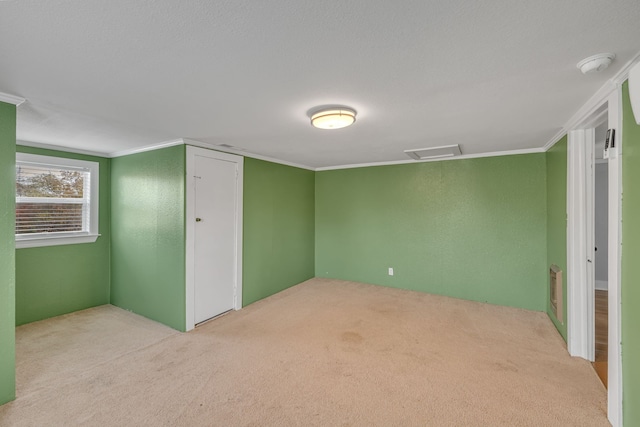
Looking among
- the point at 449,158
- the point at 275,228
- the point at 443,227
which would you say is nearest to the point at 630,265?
the point at 443,227

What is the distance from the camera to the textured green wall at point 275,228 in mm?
3865

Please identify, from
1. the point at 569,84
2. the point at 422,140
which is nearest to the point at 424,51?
Answer: the point at 569,84

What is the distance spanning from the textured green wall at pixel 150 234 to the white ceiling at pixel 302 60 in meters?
0.80

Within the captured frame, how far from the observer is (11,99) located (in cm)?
184

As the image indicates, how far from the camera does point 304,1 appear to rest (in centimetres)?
99

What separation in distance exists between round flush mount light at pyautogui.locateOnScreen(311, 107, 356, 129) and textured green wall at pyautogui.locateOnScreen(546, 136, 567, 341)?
88.5 inches

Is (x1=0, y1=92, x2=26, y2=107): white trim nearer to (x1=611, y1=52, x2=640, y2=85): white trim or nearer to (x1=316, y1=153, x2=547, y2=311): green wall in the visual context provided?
(x1=611, y1=52, x2=640, y2=85): white trim

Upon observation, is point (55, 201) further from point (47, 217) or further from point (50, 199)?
point (47, 217)

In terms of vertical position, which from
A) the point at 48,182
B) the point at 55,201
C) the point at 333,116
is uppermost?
the point at 333,116

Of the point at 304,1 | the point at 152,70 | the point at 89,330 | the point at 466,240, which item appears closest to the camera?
the point at 304,1

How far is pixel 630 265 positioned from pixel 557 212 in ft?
5.67

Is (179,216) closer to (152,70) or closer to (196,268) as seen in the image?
(196,268)

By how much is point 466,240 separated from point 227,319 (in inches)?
135

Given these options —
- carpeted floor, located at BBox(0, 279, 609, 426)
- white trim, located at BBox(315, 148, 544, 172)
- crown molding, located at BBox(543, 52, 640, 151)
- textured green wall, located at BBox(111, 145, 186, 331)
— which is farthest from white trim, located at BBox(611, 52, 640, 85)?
textured green wall, located at BBox(111, 145, 186, 331)
